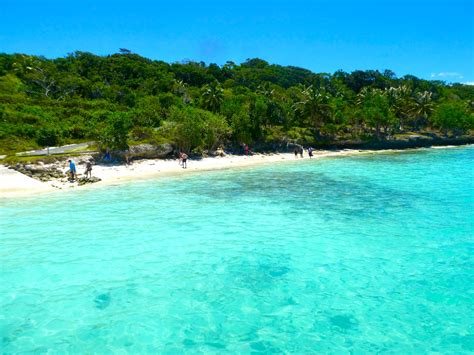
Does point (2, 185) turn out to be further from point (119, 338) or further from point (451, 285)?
point (451, 285)

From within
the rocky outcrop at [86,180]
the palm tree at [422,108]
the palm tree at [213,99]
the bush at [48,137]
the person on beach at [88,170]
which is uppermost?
the palm tree at [213,99]

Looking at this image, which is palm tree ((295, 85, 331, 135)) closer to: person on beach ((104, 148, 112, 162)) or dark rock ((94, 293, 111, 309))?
person on beach ((104, 148, 112, 162))

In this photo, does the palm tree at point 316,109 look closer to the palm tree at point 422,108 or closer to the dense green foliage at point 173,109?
the dense green foliage at point 173,109

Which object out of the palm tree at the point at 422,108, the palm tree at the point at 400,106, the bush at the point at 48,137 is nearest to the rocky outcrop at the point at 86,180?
the bush at the point at 48,137

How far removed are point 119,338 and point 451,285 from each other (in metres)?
10.4

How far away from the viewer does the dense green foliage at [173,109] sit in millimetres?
50812

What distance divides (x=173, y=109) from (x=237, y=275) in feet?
150

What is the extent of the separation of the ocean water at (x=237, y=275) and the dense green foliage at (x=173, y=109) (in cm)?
2452

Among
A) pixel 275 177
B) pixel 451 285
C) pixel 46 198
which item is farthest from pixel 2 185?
pixel 451 285

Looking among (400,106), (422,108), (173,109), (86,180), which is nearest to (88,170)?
(86,180)

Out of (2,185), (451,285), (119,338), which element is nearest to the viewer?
(119,338)

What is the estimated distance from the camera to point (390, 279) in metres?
13.5

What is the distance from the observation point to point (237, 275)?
14164 millimetres

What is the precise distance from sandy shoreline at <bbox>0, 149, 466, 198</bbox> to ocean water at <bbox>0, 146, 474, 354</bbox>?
4106 mm
